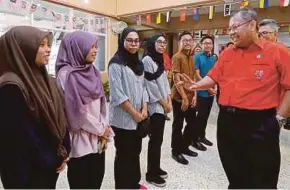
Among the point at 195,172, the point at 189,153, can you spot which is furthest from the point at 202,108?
the point at 195,172

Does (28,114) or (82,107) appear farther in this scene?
(82,107)

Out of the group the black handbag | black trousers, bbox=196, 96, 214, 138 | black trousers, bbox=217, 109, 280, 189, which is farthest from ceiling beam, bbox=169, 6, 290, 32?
the black handbag

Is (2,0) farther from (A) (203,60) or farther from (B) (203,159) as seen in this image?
(B) (203,159)

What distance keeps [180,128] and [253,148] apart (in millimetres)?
1192

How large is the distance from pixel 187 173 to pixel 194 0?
4307 millimetres

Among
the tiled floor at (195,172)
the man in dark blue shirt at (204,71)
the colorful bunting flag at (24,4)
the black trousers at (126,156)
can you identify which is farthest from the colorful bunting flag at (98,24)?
the black trousers at (126,156)

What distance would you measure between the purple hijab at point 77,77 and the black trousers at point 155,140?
2.59 feet

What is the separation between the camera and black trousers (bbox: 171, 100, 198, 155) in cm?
262

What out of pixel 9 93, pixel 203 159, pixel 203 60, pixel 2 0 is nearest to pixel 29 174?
pixel 9 93

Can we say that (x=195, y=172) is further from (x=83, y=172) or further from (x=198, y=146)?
(x=83, y=172)

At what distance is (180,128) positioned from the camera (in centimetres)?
265

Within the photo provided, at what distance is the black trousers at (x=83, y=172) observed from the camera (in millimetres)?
1347

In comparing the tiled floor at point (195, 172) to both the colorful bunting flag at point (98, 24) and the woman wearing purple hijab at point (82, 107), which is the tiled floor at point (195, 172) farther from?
the colorful bunting flag at point (98, 24)

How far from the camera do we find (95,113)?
1409 millimetres
